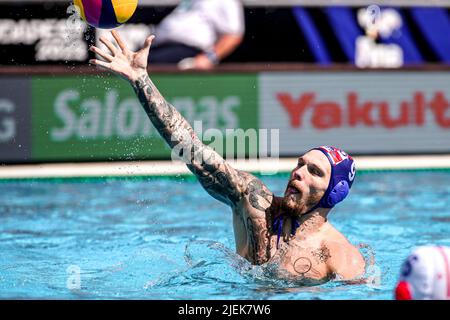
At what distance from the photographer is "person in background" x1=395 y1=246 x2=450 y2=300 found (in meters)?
3.32

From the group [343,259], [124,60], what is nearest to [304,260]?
[343,259]

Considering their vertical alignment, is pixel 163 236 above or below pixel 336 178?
below

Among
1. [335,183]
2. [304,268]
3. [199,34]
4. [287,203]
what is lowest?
[304,268]


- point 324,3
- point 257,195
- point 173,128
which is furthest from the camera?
point 324,3

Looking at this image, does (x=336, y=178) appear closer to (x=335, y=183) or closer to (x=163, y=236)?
(x=335, y=183)

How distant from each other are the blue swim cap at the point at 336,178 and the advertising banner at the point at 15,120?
5183 mm

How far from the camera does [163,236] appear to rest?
22.0 ft

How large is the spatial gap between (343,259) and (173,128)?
110cm

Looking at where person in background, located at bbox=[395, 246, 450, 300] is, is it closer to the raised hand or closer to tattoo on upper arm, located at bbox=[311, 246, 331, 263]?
tattoo on upper arm, located at bbox=[311, 246, 331, 263]

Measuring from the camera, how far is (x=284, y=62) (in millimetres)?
10703

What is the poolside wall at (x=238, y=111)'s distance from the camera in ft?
31.0

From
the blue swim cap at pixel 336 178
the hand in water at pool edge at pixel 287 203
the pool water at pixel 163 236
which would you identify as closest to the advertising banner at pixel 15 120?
the pool water at pixel 163 236

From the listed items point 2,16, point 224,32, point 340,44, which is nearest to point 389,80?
point 340,44

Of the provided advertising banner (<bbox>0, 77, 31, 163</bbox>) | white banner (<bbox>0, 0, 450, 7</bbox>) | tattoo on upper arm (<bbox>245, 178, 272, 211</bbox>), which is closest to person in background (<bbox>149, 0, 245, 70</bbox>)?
white banner (<bbox>0, 0, 450, 7</bbox>)
